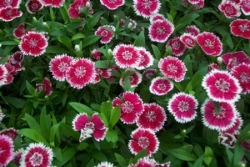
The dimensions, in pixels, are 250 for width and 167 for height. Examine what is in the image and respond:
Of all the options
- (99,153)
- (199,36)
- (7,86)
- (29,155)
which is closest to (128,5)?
(199,36)

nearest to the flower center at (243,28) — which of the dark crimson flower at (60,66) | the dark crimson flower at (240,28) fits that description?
the dark crimson flower at (240,28)

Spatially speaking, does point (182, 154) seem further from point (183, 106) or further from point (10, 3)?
point (10, 3)

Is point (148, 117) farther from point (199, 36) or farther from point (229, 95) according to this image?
point (199, 36)

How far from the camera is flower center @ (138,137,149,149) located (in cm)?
202

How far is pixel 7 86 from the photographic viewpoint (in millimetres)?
2660

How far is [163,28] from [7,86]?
125 cm

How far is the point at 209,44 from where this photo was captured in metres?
2.49

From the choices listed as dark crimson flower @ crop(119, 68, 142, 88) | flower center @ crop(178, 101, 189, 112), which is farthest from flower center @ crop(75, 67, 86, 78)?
flower center @ crop(178, 101, 189, 112)

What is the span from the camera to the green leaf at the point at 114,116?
6.72 feet

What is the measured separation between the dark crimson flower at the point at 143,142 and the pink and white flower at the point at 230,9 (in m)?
1.27

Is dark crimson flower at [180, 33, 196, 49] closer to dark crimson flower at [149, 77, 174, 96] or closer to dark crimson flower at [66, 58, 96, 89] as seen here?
dark crimson flower at [149, 77, 174, 96]

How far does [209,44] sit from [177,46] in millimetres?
237

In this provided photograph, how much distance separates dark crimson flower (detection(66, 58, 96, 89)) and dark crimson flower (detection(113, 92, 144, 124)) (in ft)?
0.74

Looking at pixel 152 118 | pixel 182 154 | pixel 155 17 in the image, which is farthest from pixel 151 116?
pixel 155 17
